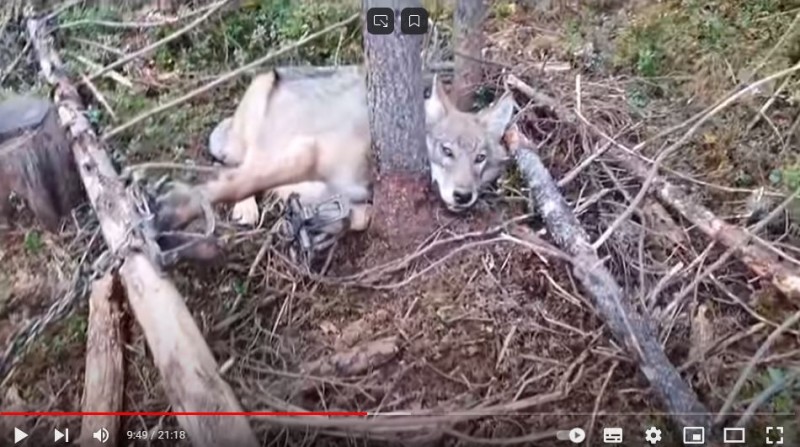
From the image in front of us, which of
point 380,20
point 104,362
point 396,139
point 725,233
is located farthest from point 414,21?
point 104,362

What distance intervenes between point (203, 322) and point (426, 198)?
14.4 inches

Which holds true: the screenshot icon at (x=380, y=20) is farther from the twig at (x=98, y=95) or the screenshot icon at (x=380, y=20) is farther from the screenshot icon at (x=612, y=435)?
the screenshot icon at (x=612, y=435)

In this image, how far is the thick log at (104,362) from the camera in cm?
149

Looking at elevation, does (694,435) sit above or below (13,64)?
below

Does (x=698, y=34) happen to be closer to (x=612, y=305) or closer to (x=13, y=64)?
(x=612, y=305)

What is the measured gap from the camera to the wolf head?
1629 mm

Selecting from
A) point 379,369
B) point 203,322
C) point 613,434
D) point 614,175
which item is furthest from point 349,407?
point 614,175

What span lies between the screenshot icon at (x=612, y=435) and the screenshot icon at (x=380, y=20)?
611 mm

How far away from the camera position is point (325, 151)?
1.73 meters

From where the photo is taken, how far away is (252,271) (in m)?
1.56

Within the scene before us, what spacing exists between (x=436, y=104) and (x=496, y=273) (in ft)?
0.88

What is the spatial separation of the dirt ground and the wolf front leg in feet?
0.15

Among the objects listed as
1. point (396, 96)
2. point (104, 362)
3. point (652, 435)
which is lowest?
point (652, 435)

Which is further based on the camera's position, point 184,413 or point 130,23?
point 130,23
